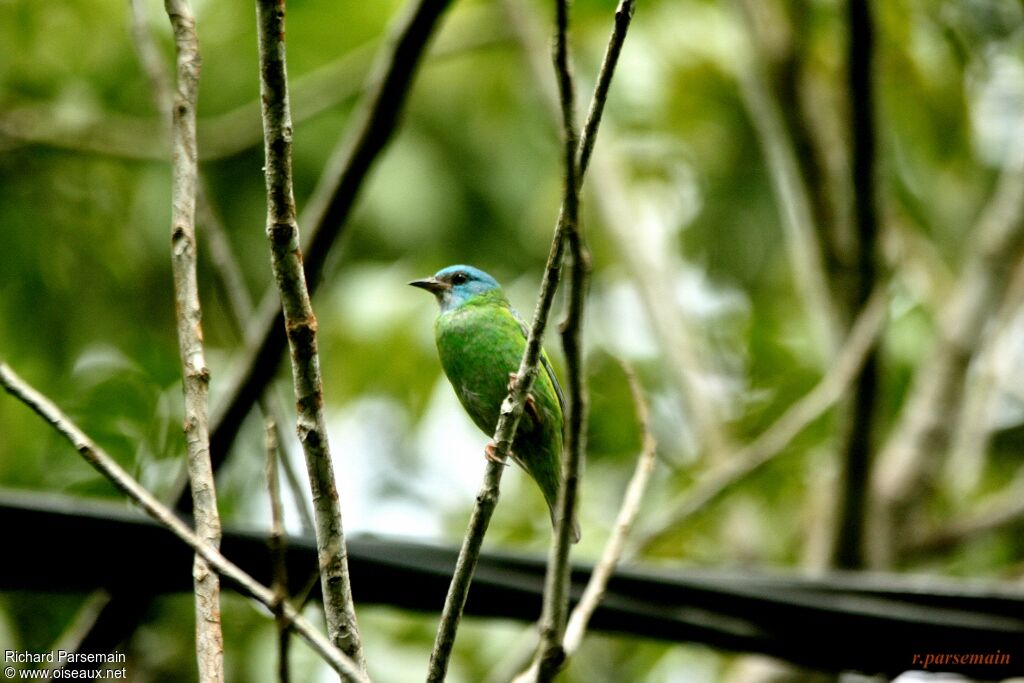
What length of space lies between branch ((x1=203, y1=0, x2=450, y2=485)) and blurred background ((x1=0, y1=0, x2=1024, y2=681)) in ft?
0.84

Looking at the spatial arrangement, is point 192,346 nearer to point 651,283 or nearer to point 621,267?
point 651,283

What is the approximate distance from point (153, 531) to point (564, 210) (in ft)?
5.54

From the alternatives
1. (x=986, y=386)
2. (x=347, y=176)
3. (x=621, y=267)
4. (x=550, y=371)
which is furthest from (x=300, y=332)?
(x=621, y=267)

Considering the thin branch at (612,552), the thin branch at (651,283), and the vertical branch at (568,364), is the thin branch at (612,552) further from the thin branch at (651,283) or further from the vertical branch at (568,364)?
the thin branch at (651,283)

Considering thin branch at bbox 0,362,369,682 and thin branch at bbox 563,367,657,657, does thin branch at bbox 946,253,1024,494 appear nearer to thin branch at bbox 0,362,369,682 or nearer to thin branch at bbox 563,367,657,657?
thin branch at bbox 563,367,657,657

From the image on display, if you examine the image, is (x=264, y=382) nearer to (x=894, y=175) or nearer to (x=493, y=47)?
(x=493, y=47)

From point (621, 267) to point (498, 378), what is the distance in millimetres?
3586

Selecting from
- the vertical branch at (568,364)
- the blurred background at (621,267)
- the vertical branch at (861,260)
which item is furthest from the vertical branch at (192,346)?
the vertical branch at (861,260)

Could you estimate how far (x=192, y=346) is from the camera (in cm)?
224

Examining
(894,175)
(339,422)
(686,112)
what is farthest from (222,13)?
(894,175)

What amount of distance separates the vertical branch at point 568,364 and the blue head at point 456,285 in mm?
2269

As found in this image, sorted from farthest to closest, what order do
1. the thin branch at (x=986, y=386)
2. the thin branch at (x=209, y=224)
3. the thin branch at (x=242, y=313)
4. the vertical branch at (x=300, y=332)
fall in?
the thin branch at (x=986, y=386) < the thin branch at (x=209, y=224) < the thin branch at (x=242, y=313) < the vertical branch at (x=300, y=332)

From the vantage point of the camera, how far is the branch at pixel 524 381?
1.94 metres

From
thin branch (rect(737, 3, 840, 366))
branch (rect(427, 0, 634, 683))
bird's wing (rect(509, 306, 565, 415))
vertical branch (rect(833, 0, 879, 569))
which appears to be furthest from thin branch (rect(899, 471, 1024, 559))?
branch (rect(427, 0, 634, 683))
